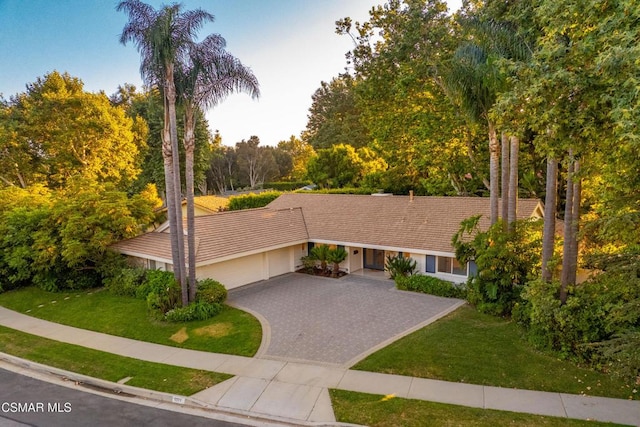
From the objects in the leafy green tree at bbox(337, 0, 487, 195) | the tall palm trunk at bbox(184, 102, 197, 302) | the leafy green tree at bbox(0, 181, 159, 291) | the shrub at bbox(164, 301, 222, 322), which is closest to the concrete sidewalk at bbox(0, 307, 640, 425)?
the shrub at bbox(164, 301, 222, 322)

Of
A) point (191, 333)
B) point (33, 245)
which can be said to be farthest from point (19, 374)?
point (33, 245)

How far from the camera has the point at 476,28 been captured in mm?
14641

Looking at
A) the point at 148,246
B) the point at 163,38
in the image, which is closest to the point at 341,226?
the point at 148,246

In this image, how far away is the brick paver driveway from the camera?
13.0 metres

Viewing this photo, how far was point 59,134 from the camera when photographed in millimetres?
30656

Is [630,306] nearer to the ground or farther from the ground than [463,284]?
farther from the ground

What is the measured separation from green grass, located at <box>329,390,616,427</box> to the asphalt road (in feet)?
9.17

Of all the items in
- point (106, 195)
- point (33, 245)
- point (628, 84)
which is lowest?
point (33, 245)

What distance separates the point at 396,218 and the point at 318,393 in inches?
537

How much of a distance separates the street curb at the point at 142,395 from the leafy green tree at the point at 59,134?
20750 mm

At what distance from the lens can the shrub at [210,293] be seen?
1688cm

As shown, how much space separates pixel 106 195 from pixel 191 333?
11.3 meters

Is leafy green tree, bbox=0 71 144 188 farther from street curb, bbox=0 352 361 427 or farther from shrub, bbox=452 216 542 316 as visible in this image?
shrub, bbox=452 216 542 316

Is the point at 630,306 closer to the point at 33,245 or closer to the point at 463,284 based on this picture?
the point at 463,284
